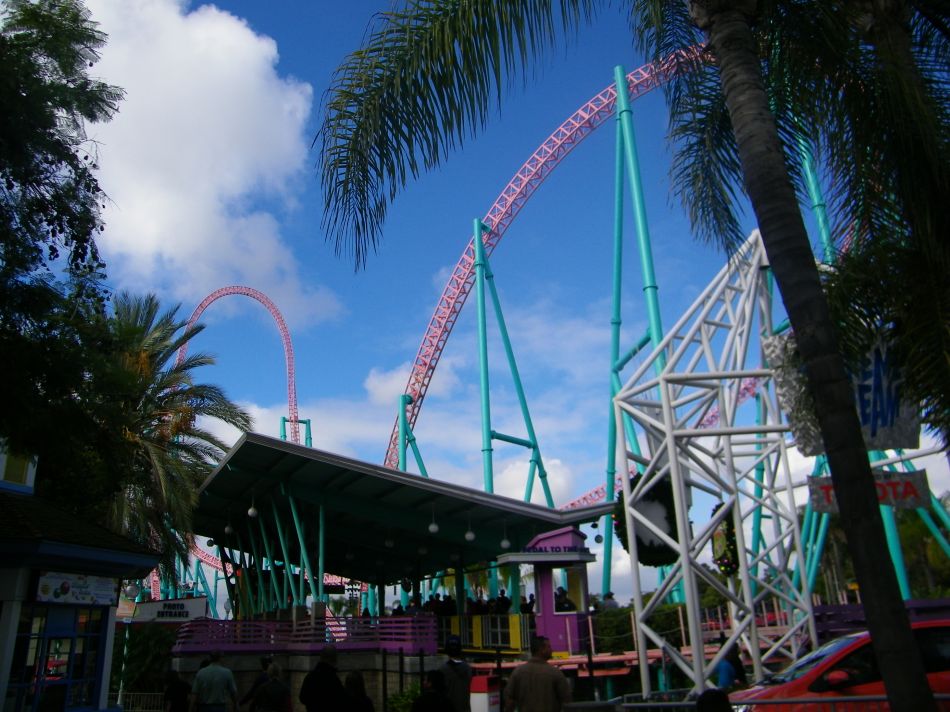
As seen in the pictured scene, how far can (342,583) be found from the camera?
133ft

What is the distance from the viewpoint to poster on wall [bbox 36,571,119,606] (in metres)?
11.7

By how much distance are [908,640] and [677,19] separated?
6484 millimetres

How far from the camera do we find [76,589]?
1241 centimetres

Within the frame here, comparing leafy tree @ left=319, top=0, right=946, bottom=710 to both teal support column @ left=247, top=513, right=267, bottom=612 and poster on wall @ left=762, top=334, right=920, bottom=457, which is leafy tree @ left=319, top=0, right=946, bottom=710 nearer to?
poster on wall @ left=762, top=334, right=920, bottom=457

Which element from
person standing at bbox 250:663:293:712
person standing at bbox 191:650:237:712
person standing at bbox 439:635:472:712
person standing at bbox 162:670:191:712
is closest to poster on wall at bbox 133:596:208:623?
person standing at bbox 162:670:191:712

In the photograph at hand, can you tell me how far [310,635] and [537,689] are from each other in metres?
12.3

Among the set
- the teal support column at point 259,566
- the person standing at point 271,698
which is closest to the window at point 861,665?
the person standing at point 271,698

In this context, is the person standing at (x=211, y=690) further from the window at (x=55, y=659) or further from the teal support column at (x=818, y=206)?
the teal support column at (x=818, y=206)

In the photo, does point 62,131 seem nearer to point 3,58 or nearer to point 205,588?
point 3,58

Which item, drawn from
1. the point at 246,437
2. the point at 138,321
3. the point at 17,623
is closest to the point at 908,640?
the point at 17,623

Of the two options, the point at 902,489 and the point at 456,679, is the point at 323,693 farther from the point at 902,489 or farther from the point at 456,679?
the point at 902,489

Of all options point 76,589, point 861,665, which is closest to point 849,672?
point 861,665

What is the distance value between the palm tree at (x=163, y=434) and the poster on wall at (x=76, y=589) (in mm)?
5145

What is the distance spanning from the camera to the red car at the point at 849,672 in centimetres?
767
